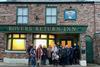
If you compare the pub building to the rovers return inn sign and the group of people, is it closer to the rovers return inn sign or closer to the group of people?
the rovers return inn sign

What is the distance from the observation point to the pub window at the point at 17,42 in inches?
1156

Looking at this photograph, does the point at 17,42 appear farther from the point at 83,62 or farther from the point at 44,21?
the point at 83,62

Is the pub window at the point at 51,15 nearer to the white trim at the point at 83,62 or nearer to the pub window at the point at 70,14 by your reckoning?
the pub window at the point at 70,14

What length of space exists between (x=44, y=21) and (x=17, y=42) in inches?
130

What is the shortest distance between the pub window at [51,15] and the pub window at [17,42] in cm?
286

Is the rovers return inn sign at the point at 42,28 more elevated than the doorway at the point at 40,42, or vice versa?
the rovers return inn sign at the point at 42,28

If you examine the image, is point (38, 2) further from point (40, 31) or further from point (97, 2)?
point (97, 2)

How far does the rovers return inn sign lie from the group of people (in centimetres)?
167

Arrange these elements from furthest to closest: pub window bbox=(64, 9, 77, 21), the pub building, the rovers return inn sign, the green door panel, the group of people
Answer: the green door panel → pub window bbox=(64, 9, 77, 21) → the pub building → the rovers return inn sign → the group of people

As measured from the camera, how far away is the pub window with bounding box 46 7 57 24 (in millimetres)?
29766

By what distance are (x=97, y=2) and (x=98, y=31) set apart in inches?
112

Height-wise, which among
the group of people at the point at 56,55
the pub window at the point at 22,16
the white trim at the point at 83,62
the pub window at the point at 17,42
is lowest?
the white trim at the point at 83,62

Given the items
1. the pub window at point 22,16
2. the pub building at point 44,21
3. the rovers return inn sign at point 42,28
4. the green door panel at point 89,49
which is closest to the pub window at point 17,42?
the pub building at point 44,21

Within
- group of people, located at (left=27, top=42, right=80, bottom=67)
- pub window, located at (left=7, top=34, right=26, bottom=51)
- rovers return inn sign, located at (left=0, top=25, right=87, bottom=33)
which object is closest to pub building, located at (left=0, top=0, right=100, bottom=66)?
pub window, located at (left=7, top=34, right=26, bottom=51)
